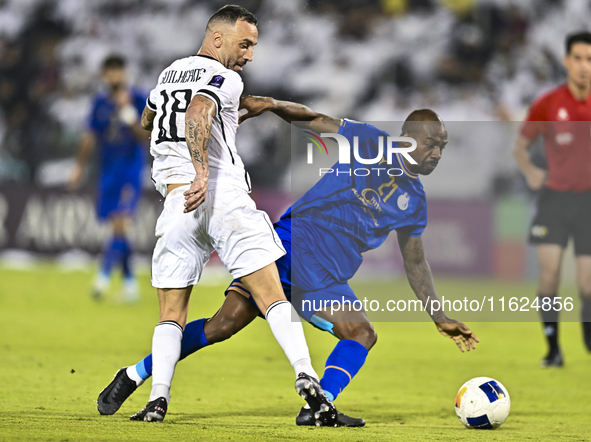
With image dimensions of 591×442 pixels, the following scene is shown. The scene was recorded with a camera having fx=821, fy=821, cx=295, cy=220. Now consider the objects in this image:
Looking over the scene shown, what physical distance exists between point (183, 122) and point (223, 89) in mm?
248

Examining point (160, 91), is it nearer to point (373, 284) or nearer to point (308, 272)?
point (308, 272)

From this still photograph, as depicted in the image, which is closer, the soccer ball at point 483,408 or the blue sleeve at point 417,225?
the soccer ball at point 483,408

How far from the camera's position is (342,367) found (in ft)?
13.0

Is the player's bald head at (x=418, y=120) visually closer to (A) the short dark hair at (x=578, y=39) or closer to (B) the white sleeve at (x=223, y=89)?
(B) the white sleeve at (x=223, y=89)

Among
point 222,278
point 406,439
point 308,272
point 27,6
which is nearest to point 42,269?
point 222,278

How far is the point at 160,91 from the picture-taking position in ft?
12.5

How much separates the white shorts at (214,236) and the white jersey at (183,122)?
91 millimetres

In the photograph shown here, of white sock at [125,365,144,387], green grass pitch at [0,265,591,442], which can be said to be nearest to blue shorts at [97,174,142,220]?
green grass pitch at [0,265,591,442]

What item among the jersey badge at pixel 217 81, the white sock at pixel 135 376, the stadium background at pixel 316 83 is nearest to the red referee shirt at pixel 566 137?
the jersey badge at pixel 217 81

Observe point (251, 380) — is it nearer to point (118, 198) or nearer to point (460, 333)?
point (460, 333)

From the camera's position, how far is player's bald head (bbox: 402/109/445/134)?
4223 millimetres

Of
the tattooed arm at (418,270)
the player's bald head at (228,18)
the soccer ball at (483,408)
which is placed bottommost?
the soccer ball at (483,408)

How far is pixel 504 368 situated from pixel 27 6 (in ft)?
49.4

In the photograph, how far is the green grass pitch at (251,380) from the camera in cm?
355
